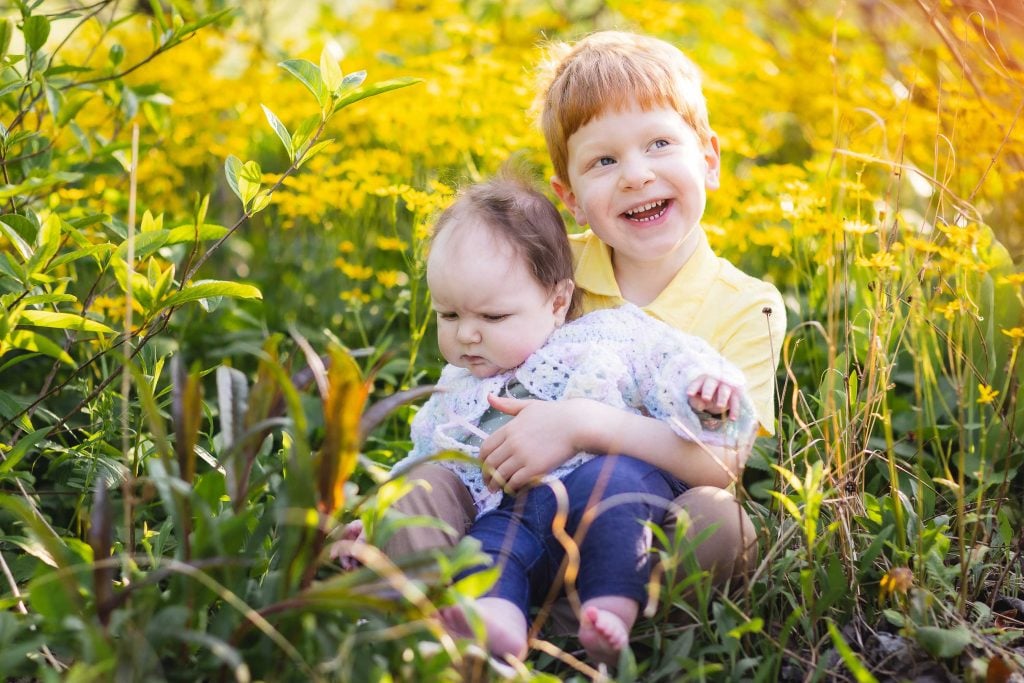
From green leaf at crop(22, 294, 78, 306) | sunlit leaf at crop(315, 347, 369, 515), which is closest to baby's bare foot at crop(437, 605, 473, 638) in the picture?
sunlit leaf at crop(315, 347, 369, 515)

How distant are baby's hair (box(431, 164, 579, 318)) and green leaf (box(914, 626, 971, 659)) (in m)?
0.83

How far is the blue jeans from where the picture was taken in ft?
5.09

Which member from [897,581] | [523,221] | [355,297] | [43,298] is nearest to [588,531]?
[897,581]

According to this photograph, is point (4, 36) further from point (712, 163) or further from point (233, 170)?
point (712, 163)

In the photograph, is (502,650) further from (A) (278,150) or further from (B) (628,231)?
(A) (278,150)

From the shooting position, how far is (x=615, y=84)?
193 centimetres

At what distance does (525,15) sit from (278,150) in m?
1.17

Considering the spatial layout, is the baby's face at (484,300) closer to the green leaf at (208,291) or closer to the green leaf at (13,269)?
the green leaf at (208,291)

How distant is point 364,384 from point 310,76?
2.06 feet

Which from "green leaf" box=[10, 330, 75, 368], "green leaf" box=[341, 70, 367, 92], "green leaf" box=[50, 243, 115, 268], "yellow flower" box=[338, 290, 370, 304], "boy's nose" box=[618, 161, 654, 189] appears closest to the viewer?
"green leaf" box=[10, 330, 75, 368]

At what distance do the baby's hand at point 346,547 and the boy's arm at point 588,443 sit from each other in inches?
9.4

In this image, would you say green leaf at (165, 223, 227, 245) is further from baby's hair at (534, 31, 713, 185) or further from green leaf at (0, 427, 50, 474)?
baby's hair at (534, 31, 713, 185)

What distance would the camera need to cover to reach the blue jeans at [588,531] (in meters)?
1.55

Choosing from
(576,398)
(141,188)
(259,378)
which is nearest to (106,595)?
(259,378)
